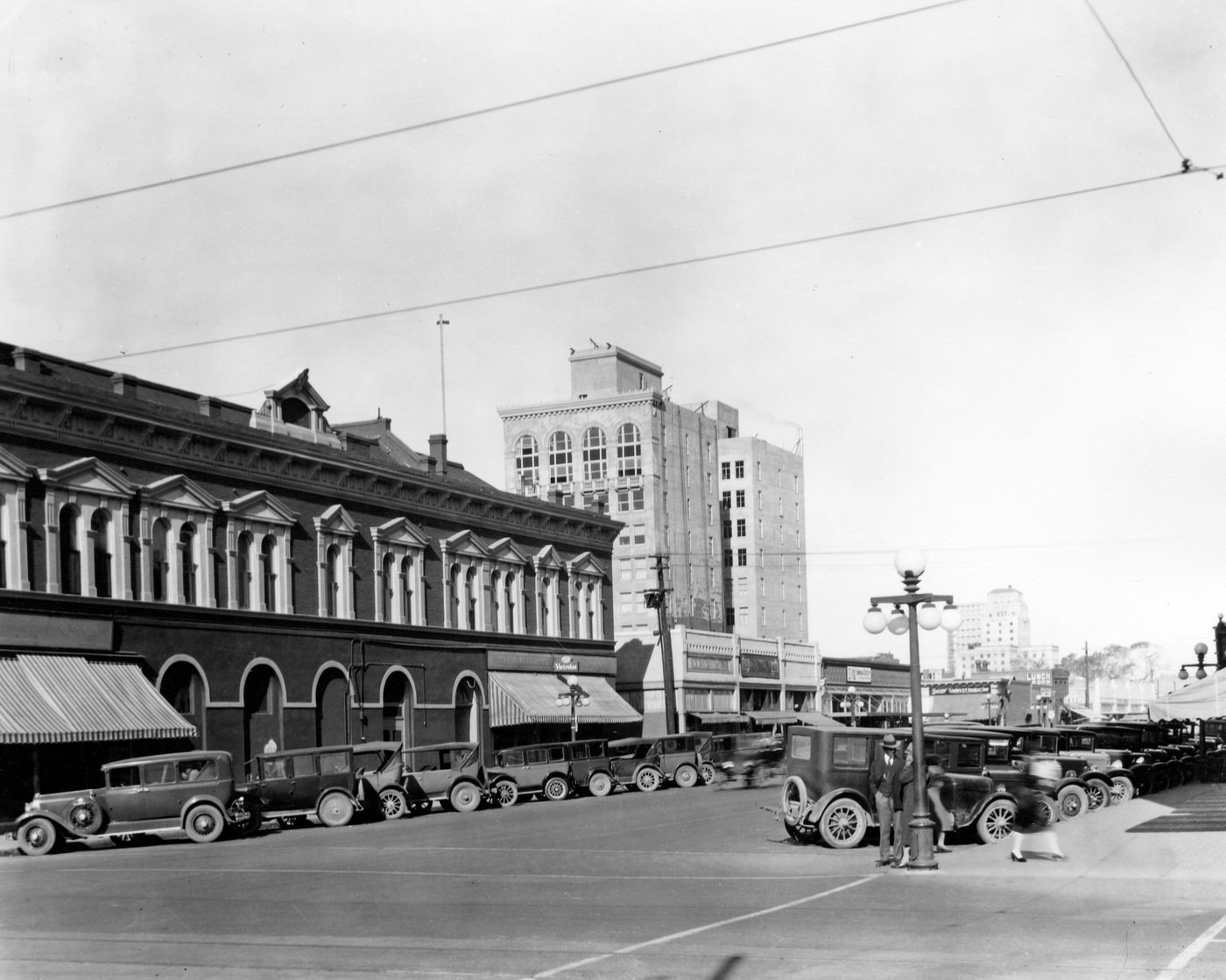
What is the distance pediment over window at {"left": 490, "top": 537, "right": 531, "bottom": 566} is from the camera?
170ft

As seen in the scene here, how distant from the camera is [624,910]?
48.8ft

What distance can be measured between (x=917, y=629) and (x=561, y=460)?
81695 mm

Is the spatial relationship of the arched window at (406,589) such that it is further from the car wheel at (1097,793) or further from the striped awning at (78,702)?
the car wheel at (1097,793)

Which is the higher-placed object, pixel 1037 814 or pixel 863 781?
pixel 863 781

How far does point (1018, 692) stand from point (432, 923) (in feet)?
242

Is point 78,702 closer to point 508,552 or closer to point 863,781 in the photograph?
point 863,781

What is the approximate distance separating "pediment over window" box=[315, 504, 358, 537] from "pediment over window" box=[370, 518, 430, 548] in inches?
45.4

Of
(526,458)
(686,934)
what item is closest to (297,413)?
(686,934)

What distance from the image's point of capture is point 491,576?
51.9 m

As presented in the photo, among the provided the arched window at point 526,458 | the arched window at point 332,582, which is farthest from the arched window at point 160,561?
the arched window at point 526,458

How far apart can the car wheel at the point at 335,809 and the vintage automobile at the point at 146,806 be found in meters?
2.63

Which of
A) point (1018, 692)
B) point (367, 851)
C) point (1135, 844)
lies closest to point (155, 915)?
point (367, 851)

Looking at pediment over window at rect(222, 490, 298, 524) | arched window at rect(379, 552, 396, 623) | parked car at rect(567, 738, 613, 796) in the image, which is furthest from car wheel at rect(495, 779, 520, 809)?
arched window at rect(379, 552, 396, 623)

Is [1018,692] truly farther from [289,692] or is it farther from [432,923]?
[432,923]
